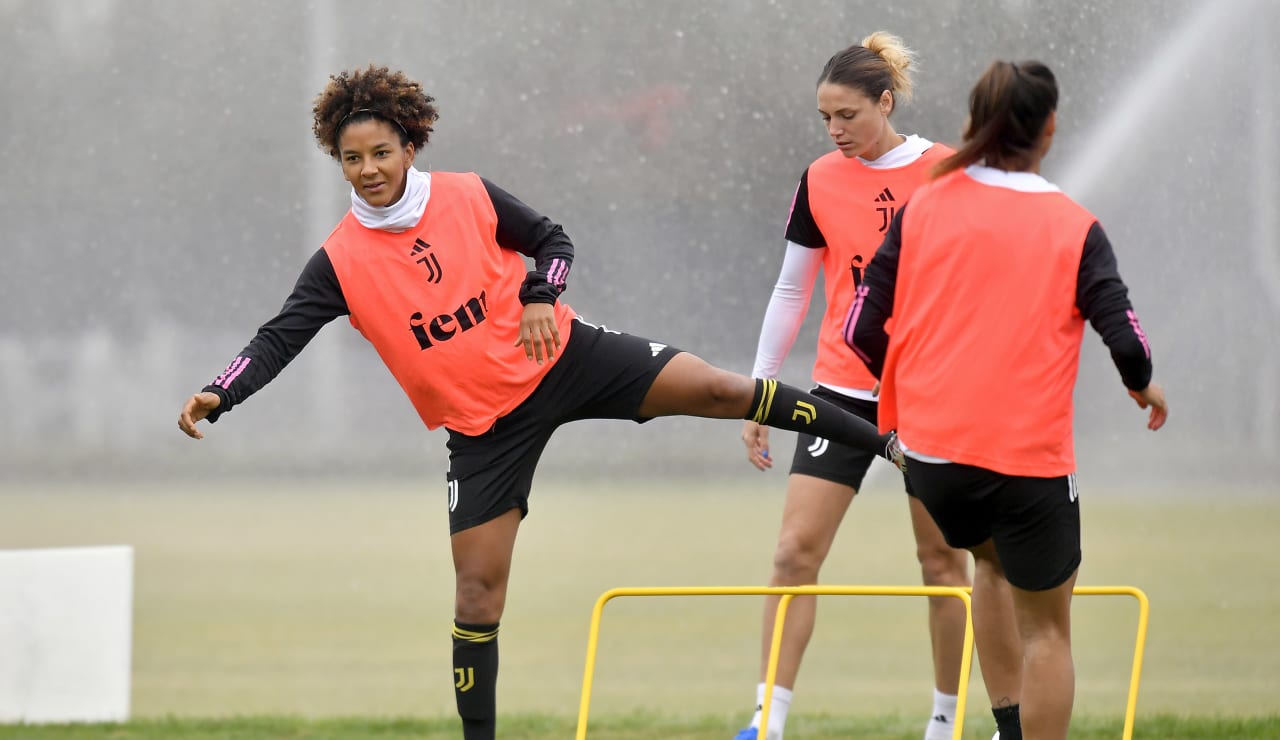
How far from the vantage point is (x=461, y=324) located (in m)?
3.18

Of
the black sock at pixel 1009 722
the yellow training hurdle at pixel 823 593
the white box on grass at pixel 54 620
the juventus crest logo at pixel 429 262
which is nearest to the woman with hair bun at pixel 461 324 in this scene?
the juventus crest logo at pixel 429 262

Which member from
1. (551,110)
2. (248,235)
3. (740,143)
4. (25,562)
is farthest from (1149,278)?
(25,562)

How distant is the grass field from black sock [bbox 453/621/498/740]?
165 cm

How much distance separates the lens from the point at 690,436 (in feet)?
17.6

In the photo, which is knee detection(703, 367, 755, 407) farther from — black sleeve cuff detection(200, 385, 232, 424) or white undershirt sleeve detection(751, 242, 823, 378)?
black sleeve cuff detection(200, 385, 232, 424)

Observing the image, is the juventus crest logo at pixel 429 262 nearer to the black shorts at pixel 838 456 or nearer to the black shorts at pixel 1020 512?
the black shorts at pixel 838 456

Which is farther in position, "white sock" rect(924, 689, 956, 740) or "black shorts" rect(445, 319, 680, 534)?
"white sock" rect(924, 689, 956, 740)

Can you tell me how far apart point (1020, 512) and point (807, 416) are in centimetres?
96

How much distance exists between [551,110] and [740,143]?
2.26ft

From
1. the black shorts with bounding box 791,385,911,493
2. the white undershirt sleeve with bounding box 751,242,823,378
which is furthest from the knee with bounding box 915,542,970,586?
the white undershirt sleeve with bounding box 751,242,823,378

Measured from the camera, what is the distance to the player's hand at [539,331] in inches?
122

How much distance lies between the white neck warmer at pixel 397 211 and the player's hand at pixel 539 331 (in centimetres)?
34

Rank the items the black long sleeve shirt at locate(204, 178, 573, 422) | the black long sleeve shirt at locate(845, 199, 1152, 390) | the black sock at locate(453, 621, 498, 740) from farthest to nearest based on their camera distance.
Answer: the black sock at locate(453, 621, 498, 740) → the black long sleeve shirt at locate(204, 178, 573, 422) → the black long sleeve shirt at locate(845, 199, 1152, 390)

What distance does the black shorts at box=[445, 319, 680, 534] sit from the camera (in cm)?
317
